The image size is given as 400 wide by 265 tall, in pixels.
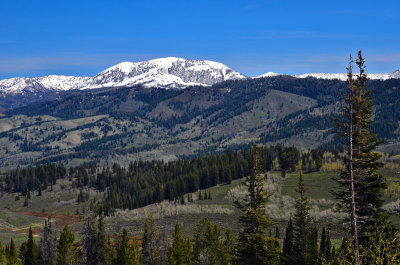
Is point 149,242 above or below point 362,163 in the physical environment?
below

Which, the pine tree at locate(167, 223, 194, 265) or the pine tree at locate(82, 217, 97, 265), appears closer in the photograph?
the pine tree at locate(82, 217, 97, 265)

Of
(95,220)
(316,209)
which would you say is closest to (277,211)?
(316,209)

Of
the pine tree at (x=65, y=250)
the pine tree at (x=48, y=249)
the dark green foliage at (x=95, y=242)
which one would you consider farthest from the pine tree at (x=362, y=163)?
the pine tree at (x=48, y=249)

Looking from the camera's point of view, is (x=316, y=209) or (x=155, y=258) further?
(x=316, y=209)

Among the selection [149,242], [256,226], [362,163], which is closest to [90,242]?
[149,242]

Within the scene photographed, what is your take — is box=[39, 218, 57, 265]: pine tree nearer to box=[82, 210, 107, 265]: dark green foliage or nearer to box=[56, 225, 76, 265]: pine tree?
box=[56, 225, 76, 265]: pine tree

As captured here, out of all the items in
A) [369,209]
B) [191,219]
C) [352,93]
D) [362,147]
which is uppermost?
[352,93]

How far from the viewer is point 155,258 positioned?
77.6 metres

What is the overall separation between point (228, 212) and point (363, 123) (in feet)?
443

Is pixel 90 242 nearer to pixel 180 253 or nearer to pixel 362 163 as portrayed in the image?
pixel 180 253

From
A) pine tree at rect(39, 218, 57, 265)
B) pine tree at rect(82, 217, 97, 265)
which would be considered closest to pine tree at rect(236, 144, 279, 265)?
pine tree at rect(82, 217, 97, 265)

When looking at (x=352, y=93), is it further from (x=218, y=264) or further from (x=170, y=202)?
(x=170, y=202)

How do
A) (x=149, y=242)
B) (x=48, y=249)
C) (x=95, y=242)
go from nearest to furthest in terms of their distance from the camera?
1. (x=95, y=242)
2. (x=149, y=242)
3. (x=48, y=249)

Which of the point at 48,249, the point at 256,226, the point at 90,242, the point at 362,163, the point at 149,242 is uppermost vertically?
the point at 362,163
